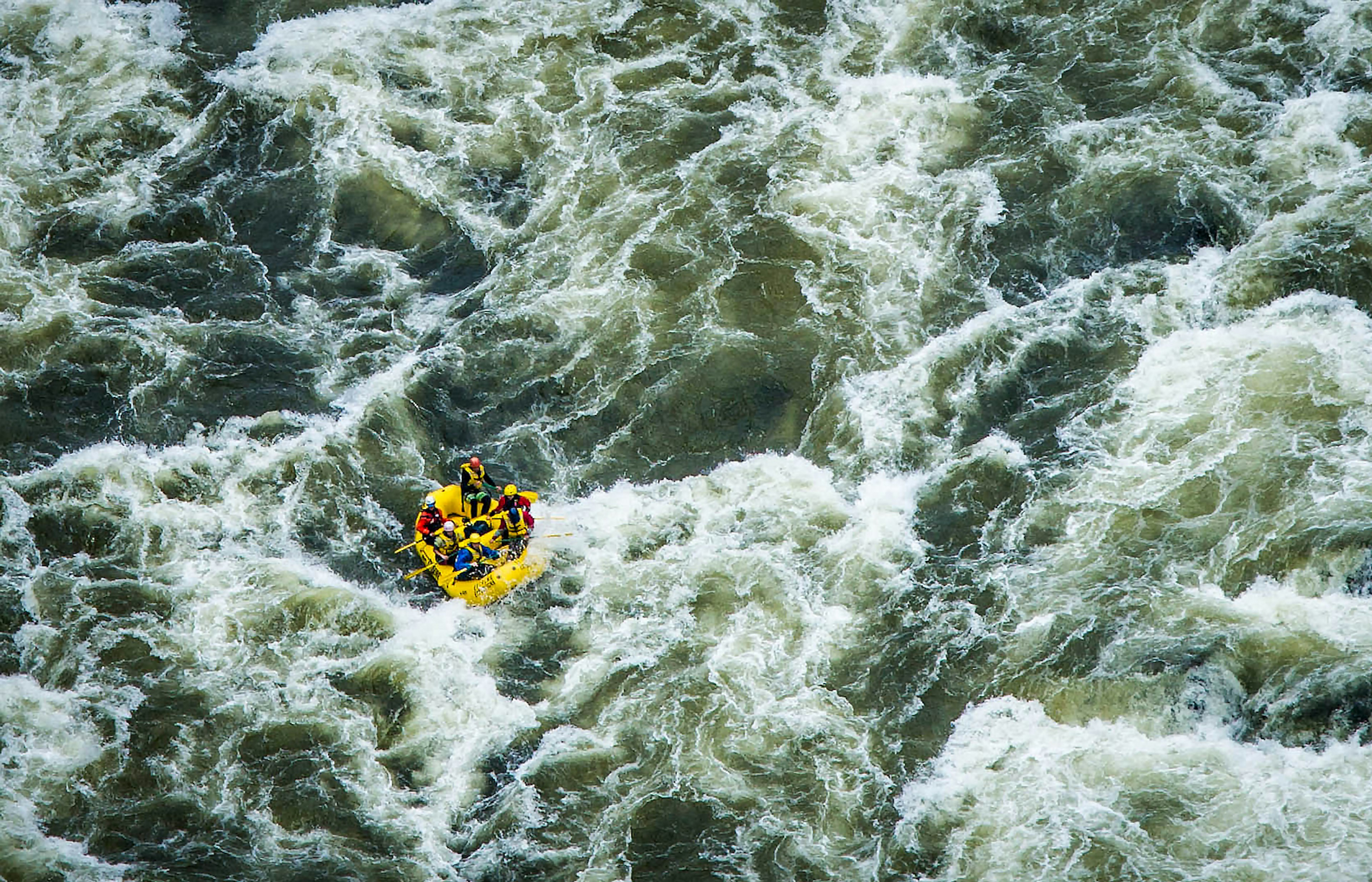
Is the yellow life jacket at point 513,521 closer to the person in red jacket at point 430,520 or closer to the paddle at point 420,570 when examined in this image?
the person in red jacket at point 430,520

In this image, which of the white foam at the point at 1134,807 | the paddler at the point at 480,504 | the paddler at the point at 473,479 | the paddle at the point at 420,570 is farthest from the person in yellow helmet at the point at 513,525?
the white foam at the point at 1134,807

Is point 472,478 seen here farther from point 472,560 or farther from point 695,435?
point 695,435

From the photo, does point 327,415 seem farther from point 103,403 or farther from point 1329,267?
point 1329,267

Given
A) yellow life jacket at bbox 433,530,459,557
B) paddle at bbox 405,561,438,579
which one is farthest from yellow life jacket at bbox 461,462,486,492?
paddle at bbox 405,561,438,579

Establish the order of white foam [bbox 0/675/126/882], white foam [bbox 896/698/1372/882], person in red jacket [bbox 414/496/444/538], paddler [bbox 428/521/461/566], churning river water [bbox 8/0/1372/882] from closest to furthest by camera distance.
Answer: white foam [bbox 896/698/1372/882] → white foam [bbox 0/675/126/882] → churning river water [bbox 8/0/1372/882] → paddler [bbox 428/521/461/566] → person in red jacket [bbox 414/496/444/538]

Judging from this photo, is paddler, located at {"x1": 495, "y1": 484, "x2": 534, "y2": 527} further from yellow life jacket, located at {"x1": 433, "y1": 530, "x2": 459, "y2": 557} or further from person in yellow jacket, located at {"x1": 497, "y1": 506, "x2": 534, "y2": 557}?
yellow life jacket, located at {"x1": 433, "y1": 530, "x2": 459, "y2": 557}

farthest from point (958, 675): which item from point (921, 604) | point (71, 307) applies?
point (71, 307)
